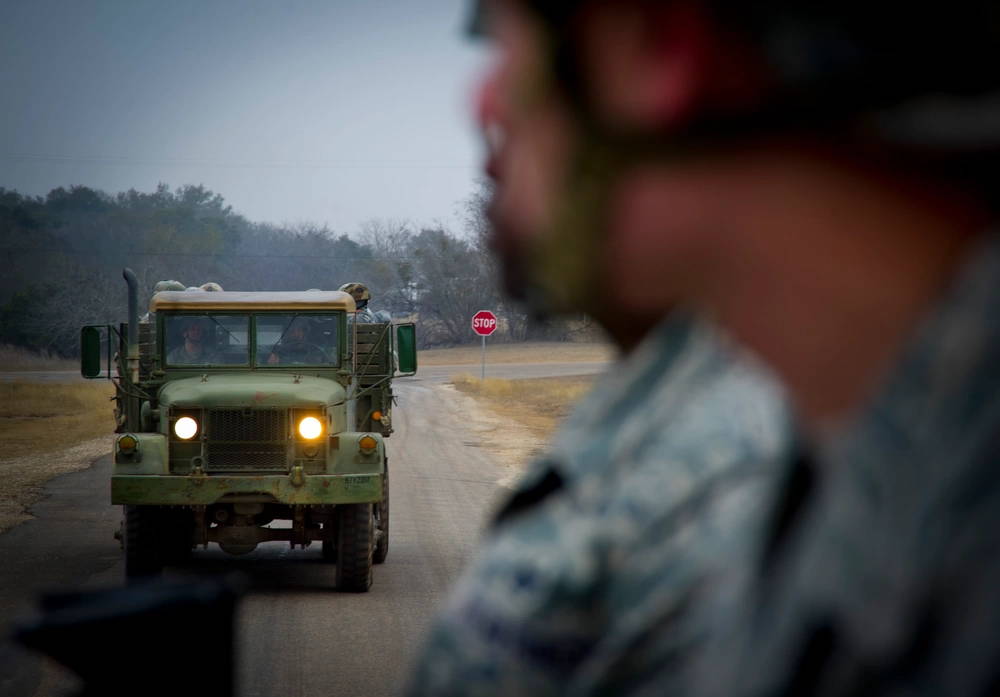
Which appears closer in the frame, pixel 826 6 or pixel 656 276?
pixel 826 6

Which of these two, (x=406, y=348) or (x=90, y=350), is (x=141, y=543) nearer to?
(x=90, y=350)

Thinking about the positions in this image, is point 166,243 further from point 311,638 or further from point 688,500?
point 688,500

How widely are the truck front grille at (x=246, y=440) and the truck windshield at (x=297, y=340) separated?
0.84 meters

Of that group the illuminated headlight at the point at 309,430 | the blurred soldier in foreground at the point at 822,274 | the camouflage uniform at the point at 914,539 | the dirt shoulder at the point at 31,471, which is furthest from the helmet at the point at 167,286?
the camouflage uniform at the point at 914,539

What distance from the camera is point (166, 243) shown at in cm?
6925

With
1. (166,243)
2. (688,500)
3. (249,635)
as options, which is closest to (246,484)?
(249,635)

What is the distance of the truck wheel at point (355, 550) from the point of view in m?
9.34

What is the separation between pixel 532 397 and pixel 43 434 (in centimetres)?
1521

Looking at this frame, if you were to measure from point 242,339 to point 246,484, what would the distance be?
5.17 feet

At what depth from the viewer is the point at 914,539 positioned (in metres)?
0.59

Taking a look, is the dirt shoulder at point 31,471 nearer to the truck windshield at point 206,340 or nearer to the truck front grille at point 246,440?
the truck windshield at point 206,340

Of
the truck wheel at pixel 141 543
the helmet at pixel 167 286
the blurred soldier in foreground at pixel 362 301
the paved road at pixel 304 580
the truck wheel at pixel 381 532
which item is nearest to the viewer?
the paved road at pixel 304 580

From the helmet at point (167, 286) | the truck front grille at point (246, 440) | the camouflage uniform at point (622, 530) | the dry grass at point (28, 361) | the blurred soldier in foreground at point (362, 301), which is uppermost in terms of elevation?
the camouflage uniform at point (622, 530)

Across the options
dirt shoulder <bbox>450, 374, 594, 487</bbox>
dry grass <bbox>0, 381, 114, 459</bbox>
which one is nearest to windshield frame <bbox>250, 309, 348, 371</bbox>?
dirt shoulder <bbox>450, 374, 594, 487</bbox>
